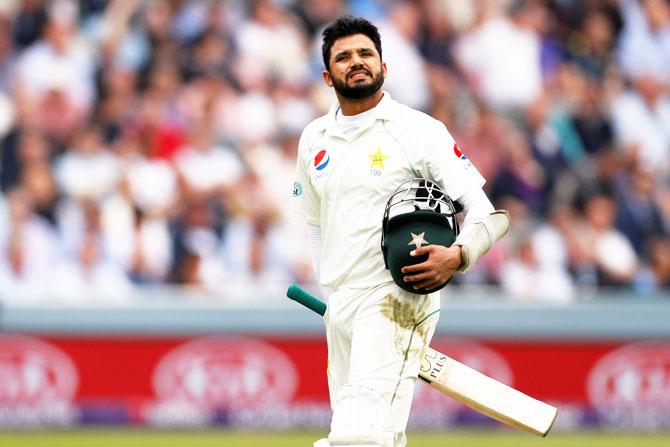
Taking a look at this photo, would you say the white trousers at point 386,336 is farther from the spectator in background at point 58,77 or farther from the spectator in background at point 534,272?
the spectator in background at point 58,77

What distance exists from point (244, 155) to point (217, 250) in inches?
48.8

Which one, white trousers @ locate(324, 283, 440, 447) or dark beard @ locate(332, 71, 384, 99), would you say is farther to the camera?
dark beard @ locate(332, 71, 384, 99)

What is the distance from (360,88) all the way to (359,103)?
0.44 feet

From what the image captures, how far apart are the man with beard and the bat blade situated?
11 cm

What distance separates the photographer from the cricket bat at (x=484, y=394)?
632 cm

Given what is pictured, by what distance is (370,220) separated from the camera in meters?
6.28

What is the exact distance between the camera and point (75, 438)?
451 inches

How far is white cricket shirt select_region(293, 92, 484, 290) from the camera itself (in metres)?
6.24

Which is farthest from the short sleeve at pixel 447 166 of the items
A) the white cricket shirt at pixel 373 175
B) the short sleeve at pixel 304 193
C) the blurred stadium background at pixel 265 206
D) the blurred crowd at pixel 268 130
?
the blurred crowd at pixel 268 130

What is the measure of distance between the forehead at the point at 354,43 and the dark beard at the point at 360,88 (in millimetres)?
133

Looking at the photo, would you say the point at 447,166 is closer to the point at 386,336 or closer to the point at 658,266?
the point at 386,336

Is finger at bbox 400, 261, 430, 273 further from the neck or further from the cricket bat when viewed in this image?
the neck

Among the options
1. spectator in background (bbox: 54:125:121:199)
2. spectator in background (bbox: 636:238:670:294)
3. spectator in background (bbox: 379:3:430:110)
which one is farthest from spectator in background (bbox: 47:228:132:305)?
spectator in background (bbox: 636:238:670:294)

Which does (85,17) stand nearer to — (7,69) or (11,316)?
(7,69)
